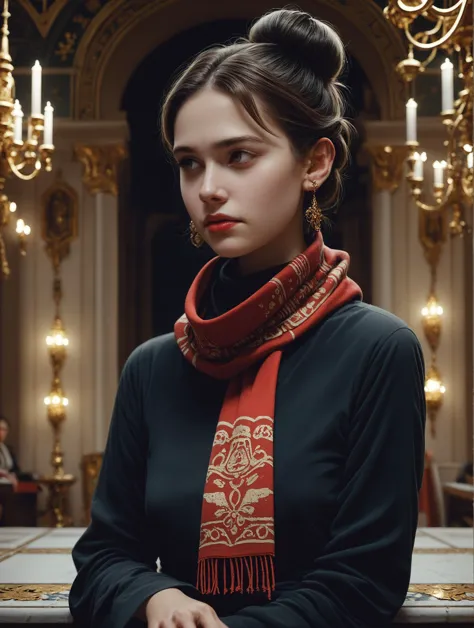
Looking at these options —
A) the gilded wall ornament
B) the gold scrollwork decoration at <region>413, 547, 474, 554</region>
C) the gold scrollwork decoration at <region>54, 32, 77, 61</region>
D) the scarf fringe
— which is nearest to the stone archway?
the gold scrollwork decoration at <region>54, 32, 77, 61</region>

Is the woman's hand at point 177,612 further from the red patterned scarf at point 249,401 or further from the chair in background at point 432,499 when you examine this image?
the chair in background at point 432,499

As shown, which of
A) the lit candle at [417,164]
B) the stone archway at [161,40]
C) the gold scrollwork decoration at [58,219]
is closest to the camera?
the lit candle at [417,164]

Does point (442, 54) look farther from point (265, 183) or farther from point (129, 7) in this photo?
point (265, 183)

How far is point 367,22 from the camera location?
943 cm

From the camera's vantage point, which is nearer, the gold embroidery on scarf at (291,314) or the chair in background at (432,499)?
the gold embroidery on scarf at (291,314)

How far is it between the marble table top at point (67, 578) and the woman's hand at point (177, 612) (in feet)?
1.01

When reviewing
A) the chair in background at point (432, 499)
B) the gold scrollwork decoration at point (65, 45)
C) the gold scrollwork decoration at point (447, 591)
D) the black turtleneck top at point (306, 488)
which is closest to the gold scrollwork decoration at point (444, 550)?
the gold scrollwork decoration at point (447, 591)

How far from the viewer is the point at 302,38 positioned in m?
1.43

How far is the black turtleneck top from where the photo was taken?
1.29m

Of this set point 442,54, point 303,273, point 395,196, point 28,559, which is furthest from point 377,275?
point 303,273

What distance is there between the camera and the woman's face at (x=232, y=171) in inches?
53.3

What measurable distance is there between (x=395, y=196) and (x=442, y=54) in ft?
5.17

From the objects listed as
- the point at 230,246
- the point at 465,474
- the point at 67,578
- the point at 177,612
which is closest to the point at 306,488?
the point at 177,612

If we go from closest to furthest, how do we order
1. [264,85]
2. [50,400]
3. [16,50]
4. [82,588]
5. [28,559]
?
[264,85] → [82,588] → [28,559] → [16,50] → [50,400]
